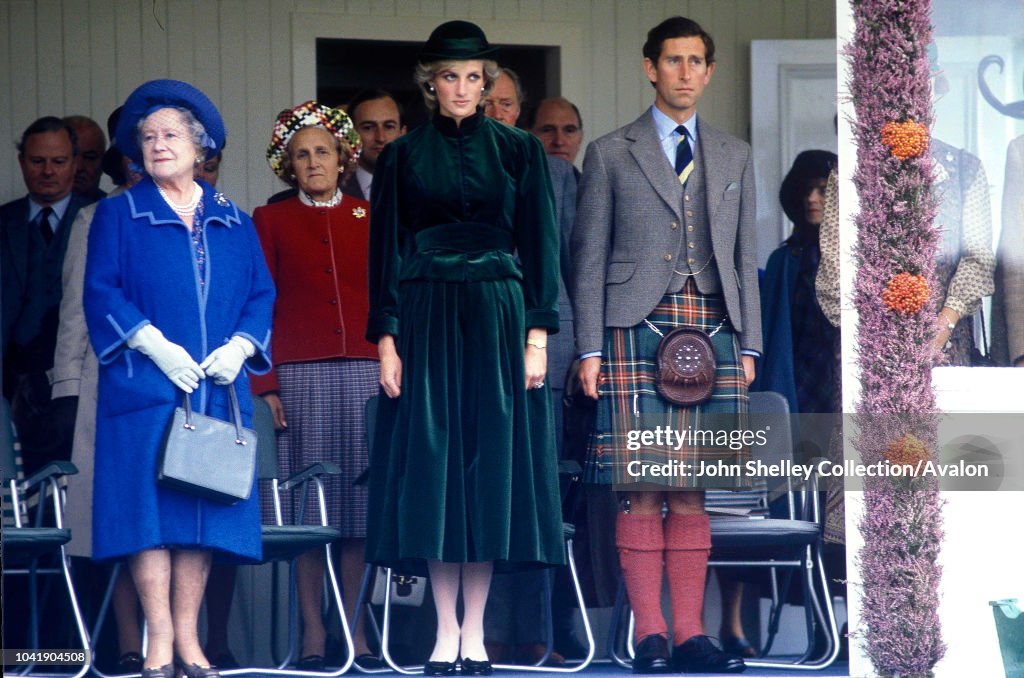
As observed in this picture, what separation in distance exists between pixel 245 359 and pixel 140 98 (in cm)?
90

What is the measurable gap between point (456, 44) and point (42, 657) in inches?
96.4

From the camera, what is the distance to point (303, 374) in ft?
22.5

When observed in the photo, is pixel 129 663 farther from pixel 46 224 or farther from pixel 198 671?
pixel 46 224

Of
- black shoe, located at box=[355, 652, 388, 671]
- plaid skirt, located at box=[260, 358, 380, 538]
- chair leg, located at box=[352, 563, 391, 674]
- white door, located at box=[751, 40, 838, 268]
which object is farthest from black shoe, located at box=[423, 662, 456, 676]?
white door, located at box=[751, 40, 838, 268]

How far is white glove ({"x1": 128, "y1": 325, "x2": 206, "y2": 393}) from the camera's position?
558cm

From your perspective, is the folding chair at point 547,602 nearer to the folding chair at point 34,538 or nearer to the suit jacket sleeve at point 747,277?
the suit jacket sleeve at point 747,277

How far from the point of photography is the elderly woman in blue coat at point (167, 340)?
555 cm

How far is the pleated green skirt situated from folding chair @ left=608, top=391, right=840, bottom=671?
91 cm

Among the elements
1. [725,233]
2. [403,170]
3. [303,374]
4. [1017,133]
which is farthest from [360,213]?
[1017,133]

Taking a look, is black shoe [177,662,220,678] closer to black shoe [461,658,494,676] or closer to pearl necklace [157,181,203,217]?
black shoe [461,658,494,676]

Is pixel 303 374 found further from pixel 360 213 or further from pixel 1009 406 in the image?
pixel 1009 406

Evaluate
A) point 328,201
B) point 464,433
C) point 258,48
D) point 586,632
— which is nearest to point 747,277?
point 464,433

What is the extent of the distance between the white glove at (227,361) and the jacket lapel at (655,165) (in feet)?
4.98

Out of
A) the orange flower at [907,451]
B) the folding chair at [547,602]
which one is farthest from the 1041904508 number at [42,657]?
the orange flower at [907,451]
